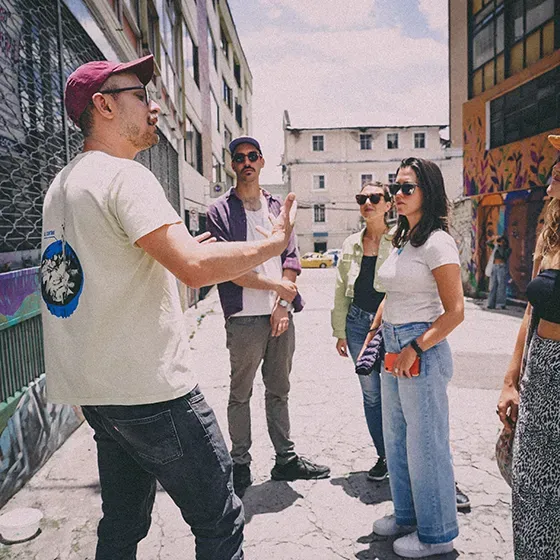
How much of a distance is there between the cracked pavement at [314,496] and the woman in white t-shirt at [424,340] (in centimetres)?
32

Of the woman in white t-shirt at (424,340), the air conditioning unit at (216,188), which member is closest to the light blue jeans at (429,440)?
the woman in white t-shirt at (424,340)

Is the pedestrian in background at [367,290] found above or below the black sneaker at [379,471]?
above

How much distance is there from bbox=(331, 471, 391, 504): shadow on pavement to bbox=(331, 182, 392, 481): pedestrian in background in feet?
0.18

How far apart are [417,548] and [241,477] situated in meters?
1.32

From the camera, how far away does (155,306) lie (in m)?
1.77

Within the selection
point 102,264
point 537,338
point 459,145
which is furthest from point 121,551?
point 459,145

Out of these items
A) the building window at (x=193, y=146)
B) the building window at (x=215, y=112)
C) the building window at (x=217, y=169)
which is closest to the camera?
the building window at (x=193, y=146)

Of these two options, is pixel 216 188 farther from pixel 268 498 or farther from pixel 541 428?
pixel 541 428

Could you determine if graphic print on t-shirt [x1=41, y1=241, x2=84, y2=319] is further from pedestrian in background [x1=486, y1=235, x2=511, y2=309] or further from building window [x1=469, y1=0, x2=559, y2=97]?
building window [x1=469, y1=0, x2=559, y2=97]

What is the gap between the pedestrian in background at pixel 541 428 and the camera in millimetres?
1805

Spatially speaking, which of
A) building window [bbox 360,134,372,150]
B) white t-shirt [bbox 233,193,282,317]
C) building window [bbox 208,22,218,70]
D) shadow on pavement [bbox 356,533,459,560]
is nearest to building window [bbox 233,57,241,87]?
building window [bbox 208,22,218,70]

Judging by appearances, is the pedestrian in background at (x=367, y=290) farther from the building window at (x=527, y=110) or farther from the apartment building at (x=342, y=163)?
the apartment building at (x=342, y=163)

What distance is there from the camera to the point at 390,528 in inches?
112

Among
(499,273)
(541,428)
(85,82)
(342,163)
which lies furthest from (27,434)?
(342,163)
